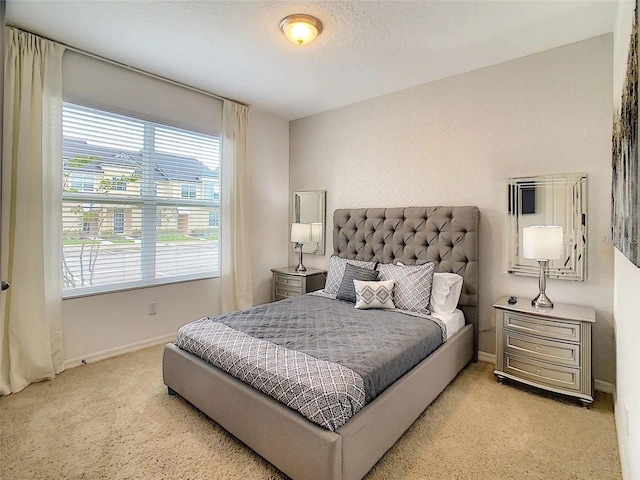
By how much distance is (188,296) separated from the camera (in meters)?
3.79

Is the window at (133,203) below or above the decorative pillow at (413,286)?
above

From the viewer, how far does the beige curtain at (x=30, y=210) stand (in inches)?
102

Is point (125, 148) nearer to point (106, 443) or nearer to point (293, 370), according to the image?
point (106, 443)

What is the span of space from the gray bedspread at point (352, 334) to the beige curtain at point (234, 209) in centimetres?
117

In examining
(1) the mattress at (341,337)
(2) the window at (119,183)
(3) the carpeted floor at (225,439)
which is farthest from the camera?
(2) the window at (119,183)

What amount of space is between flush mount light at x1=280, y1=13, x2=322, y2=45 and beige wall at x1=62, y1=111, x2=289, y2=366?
1915mm

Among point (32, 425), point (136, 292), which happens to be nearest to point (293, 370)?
point (32, 425)

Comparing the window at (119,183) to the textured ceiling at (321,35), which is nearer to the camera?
the textured ceiling at (321,35)

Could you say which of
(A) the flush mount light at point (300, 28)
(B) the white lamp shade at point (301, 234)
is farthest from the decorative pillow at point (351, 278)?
(A) the flush mount light at point (300, 28)

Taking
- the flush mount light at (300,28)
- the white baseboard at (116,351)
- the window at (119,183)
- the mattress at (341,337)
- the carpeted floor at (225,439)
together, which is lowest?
the carpeted floor at (225,439)

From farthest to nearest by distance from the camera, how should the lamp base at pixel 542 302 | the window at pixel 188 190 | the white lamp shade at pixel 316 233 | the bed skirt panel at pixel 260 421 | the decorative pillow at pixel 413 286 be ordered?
the white lamp shade at pixel 316 233 < the window at pixel 188 190 < the decorative pillow at pixel 413 286 < the lamp base at pixel 542 302 < the bed skirt panel at pixel 260 421

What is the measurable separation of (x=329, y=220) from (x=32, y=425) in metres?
3.23

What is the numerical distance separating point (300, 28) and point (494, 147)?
6.32ft

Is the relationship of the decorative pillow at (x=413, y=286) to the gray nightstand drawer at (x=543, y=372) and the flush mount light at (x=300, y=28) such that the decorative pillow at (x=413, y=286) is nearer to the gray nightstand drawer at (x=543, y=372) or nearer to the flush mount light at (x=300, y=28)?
the gray nightstand drawer at (x=543, y=372)
